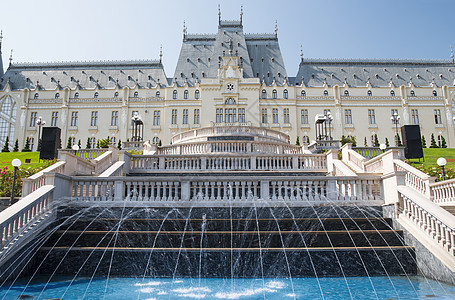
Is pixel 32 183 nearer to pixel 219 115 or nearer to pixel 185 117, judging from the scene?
pixel 219 115

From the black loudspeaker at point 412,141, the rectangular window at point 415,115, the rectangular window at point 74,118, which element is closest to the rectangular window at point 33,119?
the rectangular window at point 74,118

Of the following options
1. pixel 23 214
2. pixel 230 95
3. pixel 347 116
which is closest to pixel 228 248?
pixel 23 214

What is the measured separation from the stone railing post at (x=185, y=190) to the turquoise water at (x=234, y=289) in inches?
147

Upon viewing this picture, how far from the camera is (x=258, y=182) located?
40.7 feet

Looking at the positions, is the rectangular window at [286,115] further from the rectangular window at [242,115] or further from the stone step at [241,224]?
the stone step at [241,224]

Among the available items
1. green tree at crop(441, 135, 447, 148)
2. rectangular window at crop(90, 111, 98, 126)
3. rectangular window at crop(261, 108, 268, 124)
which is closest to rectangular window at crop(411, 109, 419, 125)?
green tree at crop(441, 135, 447, 148)

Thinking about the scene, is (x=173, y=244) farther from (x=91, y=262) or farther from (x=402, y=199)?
(x=402, y=199)

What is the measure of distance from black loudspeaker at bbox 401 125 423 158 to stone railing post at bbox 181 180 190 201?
19.1 m

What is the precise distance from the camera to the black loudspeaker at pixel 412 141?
82.4 ft

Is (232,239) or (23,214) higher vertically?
(23,214)

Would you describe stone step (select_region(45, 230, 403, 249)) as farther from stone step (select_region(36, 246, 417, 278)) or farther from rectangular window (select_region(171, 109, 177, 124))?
rectangular window (select_region(171, 109, 177, 124))

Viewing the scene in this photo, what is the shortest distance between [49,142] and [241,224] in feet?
66.5

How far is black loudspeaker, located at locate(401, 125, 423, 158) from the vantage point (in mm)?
25122

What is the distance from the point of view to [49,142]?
25859mm
